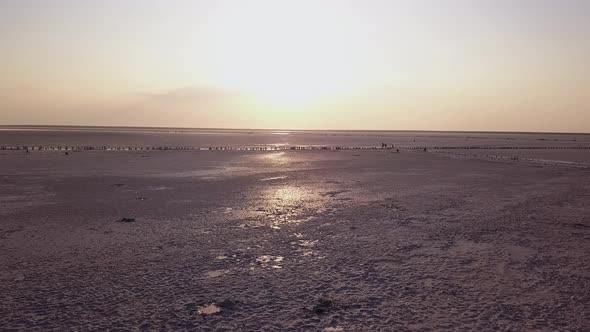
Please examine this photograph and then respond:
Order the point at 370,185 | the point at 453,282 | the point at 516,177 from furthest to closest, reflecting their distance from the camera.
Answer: the point at 516,177, the point at 370,185, the point at 453,282

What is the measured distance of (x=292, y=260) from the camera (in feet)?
28.2

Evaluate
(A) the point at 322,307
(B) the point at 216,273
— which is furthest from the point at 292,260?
(A) the point at 322,307

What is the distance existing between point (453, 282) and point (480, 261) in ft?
Result: 5.30

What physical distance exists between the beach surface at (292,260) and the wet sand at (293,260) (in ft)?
0.12

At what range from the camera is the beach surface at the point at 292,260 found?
5980 millimetres

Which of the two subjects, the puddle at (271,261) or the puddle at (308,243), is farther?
the puddle at (308,243)

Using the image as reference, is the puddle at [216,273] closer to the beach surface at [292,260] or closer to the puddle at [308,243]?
the beach surface at [292,260]

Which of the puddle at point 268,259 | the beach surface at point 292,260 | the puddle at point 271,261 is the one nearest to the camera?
the beach surface at point 292,260

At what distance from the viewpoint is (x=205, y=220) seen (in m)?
12.3

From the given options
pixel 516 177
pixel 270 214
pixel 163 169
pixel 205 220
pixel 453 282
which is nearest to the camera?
pixel 453 282

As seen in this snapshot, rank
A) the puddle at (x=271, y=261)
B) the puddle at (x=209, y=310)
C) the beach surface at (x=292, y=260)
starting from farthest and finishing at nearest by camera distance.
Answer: the puddle at (x=271, y=261), the puddle at (x=209, y=310), the beach surface at (x=292, y=260)

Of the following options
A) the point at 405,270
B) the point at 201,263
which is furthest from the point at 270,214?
the point at 405,270

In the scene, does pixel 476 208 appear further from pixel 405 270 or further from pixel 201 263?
pixel 201 263

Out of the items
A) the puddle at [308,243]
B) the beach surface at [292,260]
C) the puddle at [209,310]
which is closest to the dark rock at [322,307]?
the beach surface at [292,260]
